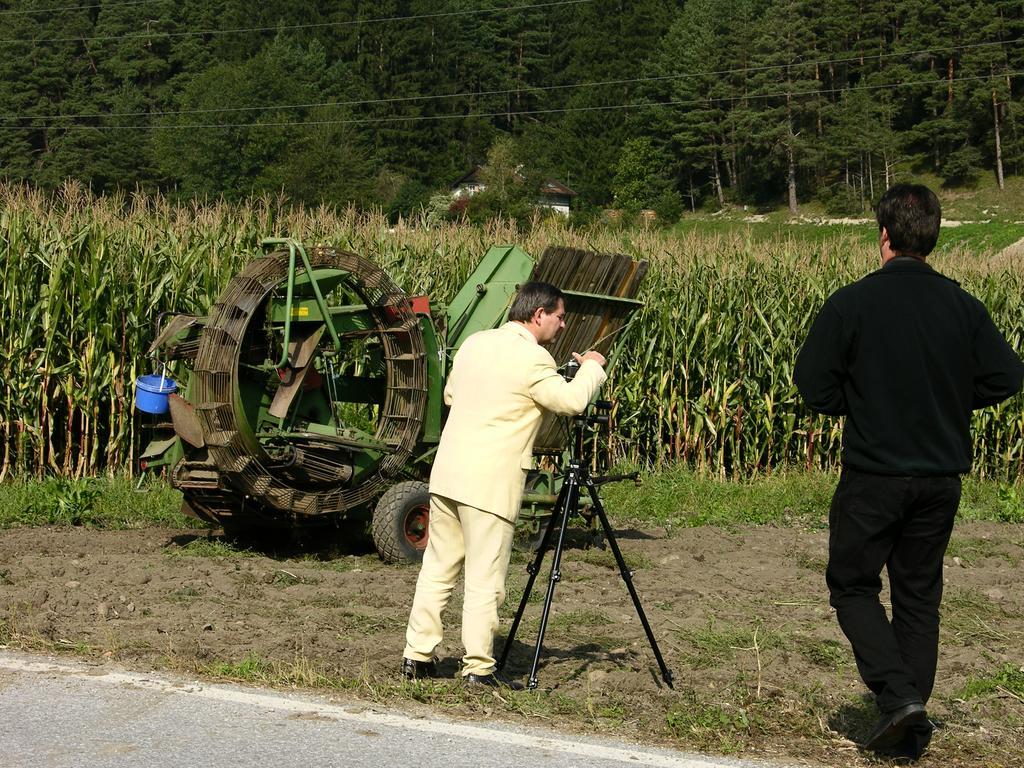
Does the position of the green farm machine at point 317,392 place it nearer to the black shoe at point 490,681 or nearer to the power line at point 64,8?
the black shoe at point 490,681

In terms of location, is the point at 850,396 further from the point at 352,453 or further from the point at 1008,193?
the point at 1008,193

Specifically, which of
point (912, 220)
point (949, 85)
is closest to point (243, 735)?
point (912, 220)

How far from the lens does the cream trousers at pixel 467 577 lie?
638 centimetres

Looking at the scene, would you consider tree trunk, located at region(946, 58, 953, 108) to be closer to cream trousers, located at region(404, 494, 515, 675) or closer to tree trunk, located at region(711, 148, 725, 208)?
tree trunk, located at region(711, 148, 725, 208)

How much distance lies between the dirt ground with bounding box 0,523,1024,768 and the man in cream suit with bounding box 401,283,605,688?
275 millimetres

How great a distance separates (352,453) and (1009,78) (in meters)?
76.1

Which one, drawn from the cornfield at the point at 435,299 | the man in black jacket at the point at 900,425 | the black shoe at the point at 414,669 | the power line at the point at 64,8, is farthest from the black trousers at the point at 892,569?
the power line at the point at 64,8

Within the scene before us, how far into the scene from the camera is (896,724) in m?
5.40

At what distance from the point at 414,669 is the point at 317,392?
12.9ft

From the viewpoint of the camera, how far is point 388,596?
859cm

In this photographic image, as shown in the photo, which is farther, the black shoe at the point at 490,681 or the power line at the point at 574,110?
the power line at the point at 574,110

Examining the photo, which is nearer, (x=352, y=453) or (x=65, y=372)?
(x=352, y=453)

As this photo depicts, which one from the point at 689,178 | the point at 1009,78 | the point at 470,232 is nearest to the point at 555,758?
the point at 470,232

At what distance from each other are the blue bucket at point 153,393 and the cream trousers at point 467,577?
398 centimetres
